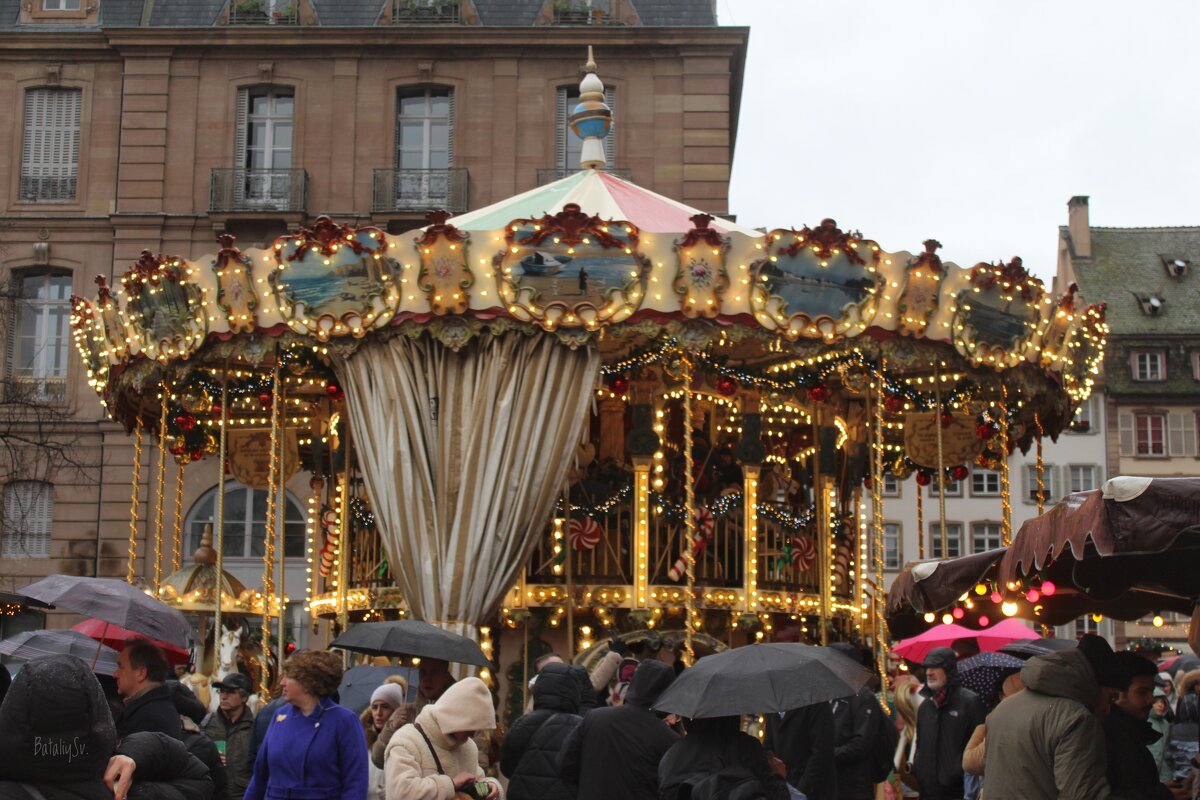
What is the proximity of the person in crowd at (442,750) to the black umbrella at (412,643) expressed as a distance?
9.67 ft

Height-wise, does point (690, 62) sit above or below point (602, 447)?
above

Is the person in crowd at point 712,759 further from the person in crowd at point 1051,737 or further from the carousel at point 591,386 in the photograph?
the carousel at point 591,386

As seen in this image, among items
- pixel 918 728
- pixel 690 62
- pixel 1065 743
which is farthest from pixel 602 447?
pixel 690 62

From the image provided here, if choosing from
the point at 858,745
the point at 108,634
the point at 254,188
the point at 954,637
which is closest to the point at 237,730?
the point at 108,634

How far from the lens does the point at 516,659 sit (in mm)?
16516

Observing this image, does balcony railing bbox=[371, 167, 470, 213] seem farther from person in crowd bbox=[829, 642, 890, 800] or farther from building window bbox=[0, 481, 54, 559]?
person in crowd bbox=[829, 642, 890, 800]

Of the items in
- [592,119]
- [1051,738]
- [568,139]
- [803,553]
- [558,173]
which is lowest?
[1051,738]

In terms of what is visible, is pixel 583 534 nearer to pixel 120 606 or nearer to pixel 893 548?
pixel 120 606

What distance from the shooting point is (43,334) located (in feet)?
107

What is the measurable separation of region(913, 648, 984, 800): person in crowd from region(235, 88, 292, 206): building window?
22.8m

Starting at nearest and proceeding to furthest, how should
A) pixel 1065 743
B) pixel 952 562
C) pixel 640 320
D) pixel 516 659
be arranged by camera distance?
pixel 1065 743 < pixel 952 562 < pixel 640 320 < pixel 516 659

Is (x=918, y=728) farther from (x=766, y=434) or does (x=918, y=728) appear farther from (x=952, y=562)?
(x=766, y=434)

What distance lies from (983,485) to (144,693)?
48.3 m

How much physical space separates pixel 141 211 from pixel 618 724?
24.7 metres
